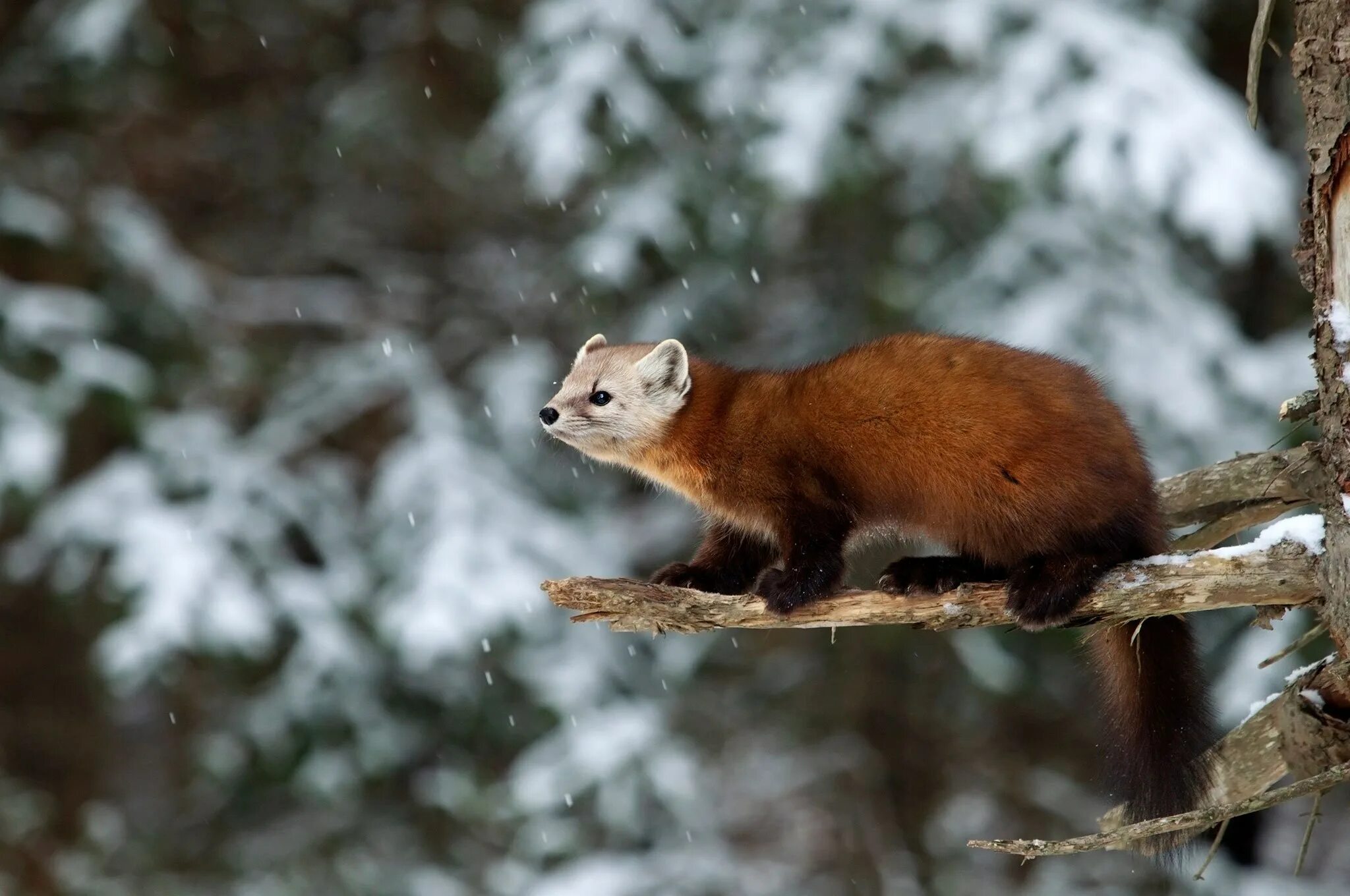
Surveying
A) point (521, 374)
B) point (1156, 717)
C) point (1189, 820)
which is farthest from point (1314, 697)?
point (521, 374)

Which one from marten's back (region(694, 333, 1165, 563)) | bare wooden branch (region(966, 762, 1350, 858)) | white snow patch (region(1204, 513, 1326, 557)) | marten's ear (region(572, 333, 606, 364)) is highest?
white snow patch (region(1204, 513, 1326, 557))

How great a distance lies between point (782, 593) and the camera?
4004 millimetres

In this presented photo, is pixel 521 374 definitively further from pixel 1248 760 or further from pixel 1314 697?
pixel 1314 697

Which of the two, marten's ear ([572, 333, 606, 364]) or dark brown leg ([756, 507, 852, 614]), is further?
marten's ear ([572, 333, 606, 364])

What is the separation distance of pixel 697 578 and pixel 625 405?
1.97 feet

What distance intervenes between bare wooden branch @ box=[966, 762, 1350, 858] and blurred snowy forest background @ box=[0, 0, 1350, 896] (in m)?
4.46

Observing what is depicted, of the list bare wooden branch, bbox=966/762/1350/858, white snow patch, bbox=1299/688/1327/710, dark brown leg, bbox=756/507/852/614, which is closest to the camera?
bare wooden branch, bbox=966/762/1350/858

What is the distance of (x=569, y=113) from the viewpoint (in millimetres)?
8227

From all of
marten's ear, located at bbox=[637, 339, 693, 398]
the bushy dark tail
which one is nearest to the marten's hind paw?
the bushy dark tail

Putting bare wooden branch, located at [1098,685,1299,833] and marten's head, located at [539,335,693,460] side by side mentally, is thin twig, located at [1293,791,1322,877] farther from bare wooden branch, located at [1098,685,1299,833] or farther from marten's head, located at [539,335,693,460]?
marten's head, located at [539,335,693,460]

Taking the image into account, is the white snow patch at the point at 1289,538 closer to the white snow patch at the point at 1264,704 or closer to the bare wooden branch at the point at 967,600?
the bare wooden branch at the point at 967,600

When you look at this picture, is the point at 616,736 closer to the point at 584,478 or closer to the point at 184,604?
the point at 584,478

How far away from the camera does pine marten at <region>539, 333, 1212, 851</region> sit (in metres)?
3.96

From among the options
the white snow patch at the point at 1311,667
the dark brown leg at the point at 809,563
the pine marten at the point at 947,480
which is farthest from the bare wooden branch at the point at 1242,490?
the dark brown leg at the point at 809,563
